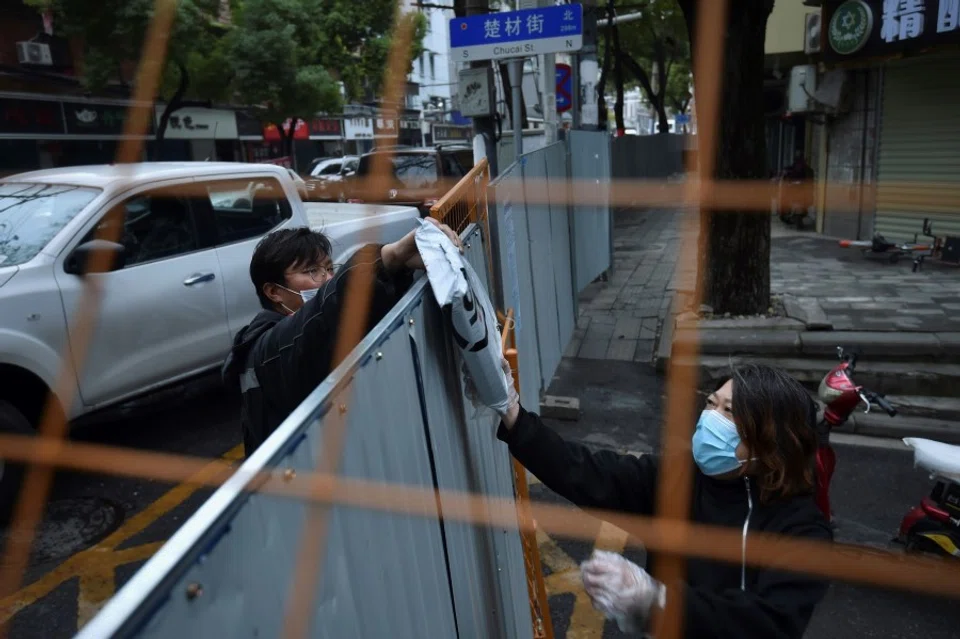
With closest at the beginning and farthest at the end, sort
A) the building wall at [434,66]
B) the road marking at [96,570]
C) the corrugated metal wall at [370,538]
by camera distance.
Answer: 1. the corrugated metal wall at [370,538]
2. the road marking at [96,570]
3. the building wall at [434,66]

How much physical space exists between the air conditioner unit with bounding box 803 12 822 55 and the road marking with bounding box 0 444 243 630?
11.6m

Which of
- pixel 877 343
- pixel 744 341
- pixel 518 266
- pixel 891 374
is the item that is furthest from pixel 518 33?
pixel 891 374

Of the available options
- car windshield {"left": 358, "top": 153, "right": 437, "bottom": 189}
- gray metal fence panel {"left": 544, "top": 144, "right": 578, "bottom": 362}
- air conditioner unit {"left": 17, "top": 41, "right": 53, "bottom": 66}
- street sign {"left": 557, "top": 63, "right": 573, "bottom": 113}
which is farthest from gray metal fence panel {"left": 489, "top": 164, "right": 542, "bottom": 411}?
air conditioner unit {"left": 17, "top": 41, "right": 53, "bottom": 66}

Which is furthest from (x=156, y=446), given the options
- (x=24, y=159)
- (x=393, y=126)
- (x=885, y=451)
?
(x=393, y=126)

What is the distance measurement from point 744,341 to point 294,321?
4770 mm

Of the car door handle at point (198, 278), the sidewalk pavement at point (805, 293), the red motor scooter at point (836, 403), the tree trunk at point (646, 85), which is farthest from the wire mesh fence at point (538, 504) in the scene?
the tree trunk at point (646, 85)

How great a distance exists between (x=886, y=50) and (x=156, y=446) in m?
10.0

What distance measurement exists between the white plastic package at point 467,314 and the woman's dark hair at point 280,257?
1.99 feet

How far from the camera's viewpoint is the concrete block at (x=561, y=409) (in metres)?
5.47

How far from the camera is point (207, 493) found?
4.49 meters

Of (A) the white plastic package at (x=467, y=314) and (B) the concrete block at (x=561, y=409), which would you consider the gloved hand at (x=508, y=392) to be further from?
(B) the concrete block at (x=561, y=409)

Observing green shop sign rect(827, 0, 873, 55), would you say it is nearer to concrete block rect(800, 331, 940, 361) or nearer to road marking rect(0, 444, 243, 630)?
concrete block rect(800, 331, 940, 361)

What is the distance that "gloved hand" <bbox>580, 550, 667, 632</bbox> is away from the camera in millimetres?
1467

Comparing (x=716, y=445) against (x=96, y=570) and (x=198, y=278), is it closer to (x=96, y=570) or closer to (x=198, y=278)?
(x=96, y=570)
